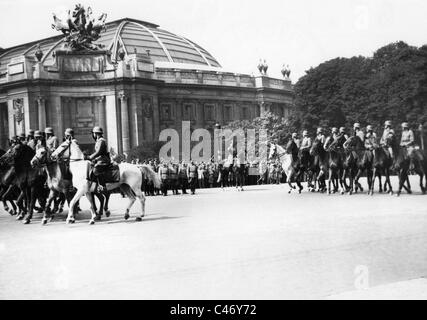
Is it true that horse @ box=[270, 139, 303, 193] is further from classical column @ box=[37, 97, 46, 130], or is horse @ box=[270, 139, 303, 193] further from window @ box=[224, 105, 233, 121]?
window @ box=[224, 105, 233, 121]

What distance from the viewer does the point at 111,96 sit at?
80688mm

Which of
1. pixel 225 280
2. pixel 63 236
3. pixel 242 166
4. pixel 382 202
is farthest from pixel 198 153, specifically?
pixel 225 280

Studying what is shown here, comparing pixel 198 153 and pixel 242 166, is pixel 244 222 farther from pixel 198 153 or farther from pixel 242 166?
pixel 198 153

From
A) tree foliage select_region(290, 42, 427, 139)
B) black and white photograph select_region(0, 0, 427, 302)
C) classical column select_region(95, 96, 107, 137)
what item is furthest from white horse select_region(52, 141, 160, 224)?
classical column select_region(95, 96, 107, 137)

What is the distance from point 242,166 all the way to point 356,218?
64.4 ft

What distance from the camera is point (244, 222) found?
1527 centimetres

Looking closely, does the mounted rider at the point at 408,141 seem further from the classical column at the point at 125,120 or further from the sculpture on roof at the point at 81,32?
the classical column at the point at 125,120

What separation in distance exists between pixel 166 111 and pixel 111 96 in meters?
11.9

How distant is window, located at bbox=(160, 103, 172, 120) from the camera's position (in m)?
89.6

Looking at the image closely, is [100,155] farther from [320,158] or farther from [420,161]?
[320,158]

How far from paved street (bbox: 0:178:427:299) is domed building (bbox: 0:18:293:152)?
63234mm

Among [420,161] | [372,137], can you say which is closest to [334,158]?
[372,137]

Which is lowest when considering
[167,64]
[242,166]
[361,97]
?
[242,166]

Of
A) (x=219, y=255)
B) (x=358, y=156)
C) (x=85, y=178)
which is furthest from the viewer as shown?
(x=358, y=156)
